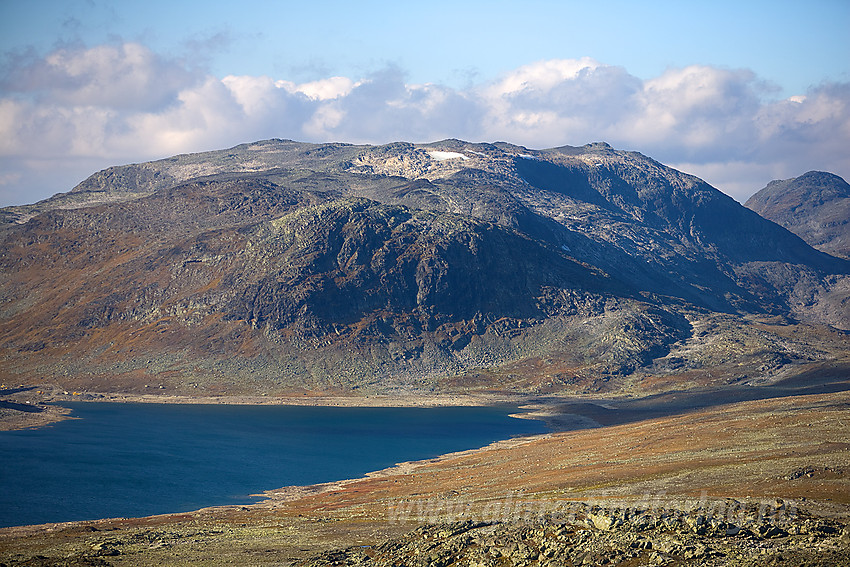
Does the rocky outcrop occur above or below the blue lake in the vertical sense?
above

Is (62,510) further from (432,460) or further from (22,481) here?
(432,460)

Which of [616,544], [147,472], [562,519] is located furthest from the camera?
[147,472]

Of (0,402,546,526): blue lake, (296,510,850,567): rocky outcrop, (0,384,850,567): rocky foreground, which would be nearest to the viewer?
(296,510,850,567): rocky outcrop

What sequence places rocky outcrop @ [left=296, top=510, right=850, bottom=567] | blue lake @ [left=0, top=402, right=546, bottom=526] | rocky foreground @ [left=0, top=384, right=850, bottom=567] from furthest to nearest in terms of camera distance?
blue lake @ [left=0, top=402, right=546, bottom=526]
rocky foreground @ [left=0, top=384, right=850, bottom=567]
rocky outcrop @ [left=296, top=510, right=850, bottom=567]

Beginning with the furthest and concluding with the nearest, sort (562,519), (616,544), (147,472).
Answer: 1. (147,472)
2. (562,519)
3. (616,544)

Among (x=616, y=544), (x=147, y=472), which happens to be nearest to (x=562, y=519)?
(x=616, y=544)

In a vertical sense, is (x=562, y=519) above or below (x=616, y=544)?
below

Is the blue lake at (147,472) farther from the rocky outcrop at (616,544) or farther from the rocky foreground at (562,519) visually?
the rocky outcrop at (616,544)

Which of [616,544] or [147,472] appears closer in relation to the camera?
[616,544]

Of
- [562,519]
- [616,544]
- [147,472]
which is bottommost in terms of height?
[147,472]

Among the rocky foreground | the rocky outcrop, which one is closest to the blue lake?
the rocky foreground

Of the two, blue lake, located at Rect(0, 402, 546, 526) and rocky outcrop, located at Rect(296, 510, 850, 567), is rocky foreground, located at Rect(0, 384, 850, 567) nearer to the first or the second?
rocky outcrop, located at Rect(296, 510, 850, 567)

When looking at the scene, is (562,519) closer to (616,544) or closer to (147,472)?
(616,544)

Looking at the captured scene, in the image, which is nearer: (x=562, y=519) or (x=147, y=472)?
(x=562, y=519)
